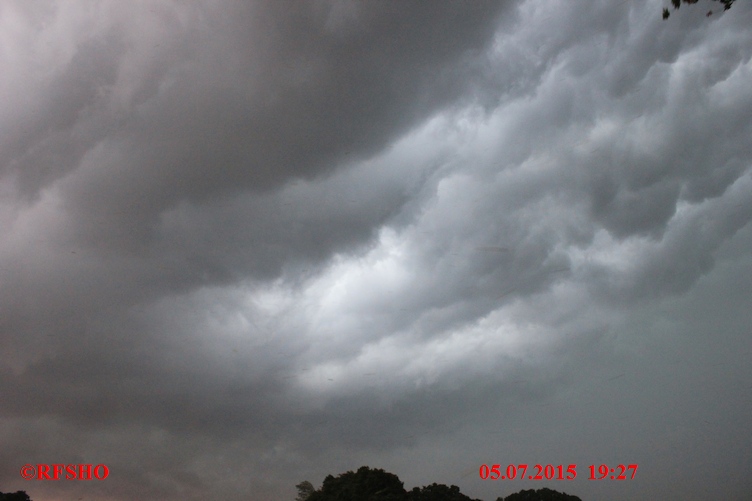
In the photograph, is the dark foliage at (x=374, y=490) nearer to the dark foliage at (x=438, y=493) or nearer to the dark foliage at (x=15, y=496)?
the dark foliage at (x=438, y=493)

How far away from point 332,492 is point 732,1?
181 feet

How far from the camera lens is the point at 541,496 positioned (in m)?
77.8

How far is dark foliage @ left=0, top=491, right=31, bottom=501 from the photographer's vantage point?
61000 mm

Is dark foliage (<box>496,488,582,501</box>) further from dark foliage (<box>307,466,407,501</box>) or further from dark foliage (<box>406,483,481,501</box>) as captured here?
dark foliage (<box>307,466,407,501</box>)

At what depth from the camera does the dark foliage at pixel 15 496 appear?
61.0 meters

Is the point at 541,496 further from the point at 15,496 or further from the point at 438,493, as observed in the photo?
the point at 15,496

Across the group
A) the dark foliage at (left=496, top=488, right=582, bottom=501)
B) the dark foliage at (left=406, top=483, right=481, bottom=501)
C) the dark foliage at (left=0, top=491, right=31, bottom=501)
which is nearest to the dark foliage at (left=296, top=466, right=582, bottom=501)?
the dark foliage at (left=406, top=483, right=481, bottom=501)

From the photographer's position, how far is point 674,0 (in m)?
21.6

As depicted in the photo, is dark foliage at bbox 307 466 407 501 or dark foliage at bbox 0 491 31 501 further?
dark foliage at bbox 0 491 31 501

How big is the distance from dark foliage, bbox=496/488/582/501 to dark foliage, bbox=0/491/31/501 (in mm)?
63224

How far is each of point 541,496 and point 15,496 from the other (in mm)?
67692

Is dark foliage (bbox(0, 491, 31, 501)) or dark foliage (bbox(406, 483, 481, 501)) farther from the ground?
dark foliage (bbox(0, 491, 31, 501))

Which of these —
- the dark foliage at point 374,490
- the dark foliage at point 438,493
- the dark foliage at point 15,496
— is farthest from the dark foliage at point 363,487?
the dark foliage at point 15,496

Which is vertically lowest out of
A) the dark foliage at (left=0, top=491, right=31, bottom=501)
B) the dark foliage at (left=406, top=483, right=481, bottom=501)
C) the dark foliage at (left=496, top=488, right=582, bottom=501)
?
the dark foliage at (left=496, top=488, right=582, bottom=501)
